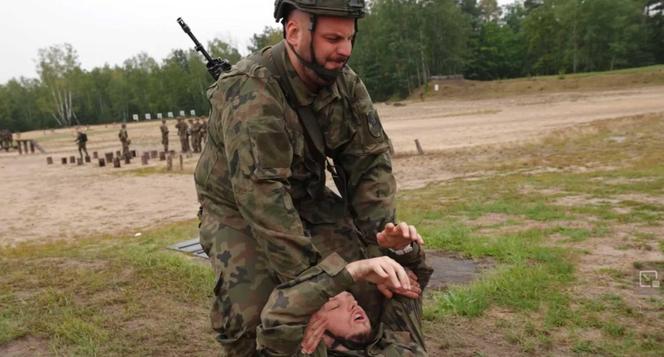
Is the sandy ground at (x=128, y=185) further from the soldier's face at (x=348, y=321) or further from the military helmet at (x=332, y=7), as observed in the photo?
the military helmet at (x=332, y=7)

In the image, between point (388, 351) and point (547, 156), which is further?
point (547, 156)

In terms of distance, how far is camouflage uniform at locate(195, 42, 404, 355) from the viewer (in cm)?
251

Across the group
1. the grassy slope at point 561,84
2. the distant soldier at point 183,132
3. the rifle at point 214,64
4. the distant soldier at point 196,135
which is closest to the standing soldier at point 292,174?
the rifle at point 214,64

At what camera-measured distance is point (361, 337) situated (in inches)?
109

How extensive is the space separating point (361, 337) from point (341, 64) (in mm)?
1254

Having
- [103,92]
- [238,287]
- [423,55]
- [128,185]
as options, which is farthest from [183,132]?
[103,92]

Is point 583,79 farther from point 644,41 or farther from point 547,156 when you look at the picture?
point 547,156

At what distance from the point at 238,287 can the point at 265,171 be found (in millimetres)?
635

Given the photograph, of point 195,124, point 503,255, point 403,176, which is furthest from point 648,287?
point 195,124

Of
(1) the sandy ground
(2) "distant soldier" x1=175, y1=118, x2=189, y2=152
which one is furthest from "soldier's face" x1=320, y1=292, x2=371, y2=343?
(2) "distant soldier" x1=175, y1=118, x2=189, y2=152

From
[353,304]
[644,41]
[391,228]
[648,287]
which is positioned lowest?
[648,287]

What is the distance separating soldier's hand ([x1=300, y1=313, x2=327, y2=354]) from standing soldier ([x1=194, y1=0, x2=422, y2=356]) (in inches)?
8.7

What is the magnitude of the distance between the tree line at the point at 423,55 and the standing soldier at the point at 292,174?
205 feet

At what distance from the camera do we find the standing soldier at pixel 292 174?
2.50 meters
